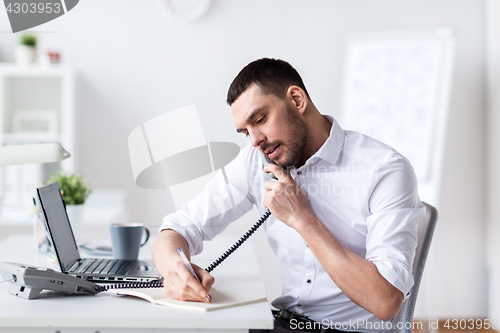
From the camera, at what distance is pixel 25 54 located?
251 cm

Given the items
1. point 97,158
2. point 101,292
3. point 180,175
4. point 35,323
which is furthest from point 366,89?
point 35,323

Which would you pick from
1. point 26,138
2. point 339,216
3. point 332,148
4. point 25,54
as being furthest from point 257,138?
point 25,54

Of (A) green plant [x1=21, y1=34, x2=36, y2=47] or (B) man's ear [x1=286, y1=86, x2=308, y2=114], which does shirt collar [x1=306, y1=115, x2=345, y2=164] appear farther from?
(A) green plant [x1=21, y1=34, x2=36, y2=47]

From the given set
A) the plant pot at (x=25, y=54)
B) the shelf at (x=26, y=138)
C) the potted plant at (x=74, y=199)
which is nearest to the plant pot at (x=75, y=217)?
the potted plant at (x=74, y=199)

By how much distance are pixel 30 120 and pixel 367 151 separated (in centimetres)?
207

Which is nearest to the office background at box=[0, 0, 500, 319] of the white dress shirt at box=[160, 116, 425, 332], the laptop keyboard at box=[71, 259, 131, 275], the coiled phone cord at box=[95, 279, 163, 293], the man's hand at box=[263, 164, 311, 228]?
the white dress shirt at box=[160, 116, 425, 332]

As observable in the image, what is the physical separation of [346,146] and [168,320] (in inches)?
28.9

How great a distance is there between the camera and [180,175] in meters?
2.42

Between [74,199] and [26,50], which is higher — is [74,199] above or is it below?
below

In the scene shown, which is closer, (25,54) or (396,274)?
A: (396,274)

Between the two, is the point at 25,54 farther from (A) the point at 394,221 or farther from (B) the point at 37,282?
(A) the point at 394,221

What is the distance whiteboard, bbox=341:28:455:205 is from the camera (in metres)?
2.51

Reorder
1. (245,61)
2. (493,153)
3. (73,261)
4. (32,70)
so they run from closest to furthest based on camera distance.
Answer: (73,261) → (32,70) → (493,153) → (245,61)

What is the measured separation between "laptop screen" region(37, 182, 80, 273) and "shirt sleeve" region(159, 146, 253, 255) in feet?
0.83
